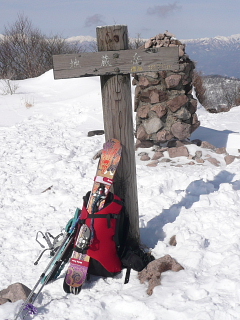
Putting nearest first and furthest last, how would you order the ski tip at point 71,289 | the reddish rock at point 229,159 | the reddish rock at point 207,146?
1. the ski tip at point 71,289
2. the reddish rock at point 229,159
3. the reddish rock at point 207,146

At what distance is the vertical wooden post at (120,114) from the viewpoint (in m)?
3.06

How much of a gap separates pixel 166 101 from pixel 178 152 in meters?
0.94

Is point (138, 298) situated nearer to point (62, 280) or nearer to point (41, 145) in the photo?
point (62, 280)

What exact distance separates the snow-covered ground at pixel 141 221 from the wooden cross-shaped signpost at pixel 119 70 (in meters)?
0.78

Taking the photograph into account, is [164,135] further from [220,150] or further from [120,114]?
[120,114]

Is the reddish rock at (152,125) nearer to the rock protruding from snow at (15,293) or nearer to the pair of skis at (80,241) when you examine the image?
the pair of skis at (80,241)

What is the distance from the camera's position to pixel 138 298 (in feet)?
9.26

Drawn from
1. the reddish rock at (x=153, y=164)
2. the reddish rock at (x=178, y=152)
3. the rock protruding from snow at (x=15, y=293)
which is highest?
the reddish rock at (x=178, y=152)

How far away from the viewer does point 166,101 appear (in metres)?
6.45

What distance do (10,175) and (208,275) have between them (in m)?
3.99

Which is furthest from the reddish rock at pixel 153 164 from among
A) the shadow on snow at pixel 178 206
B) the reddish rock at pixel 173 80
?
the reddish rock at pixel 173 80

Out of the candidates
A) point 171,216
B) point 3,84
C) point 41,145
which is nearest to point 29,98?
point 3,84

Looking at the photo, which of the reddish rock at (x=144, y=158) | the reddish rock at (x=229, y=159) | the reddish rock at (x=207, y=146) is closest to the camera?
the reddish rock at (x=229, y=159)

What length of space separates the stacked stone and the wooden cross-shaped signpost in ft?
10.5
